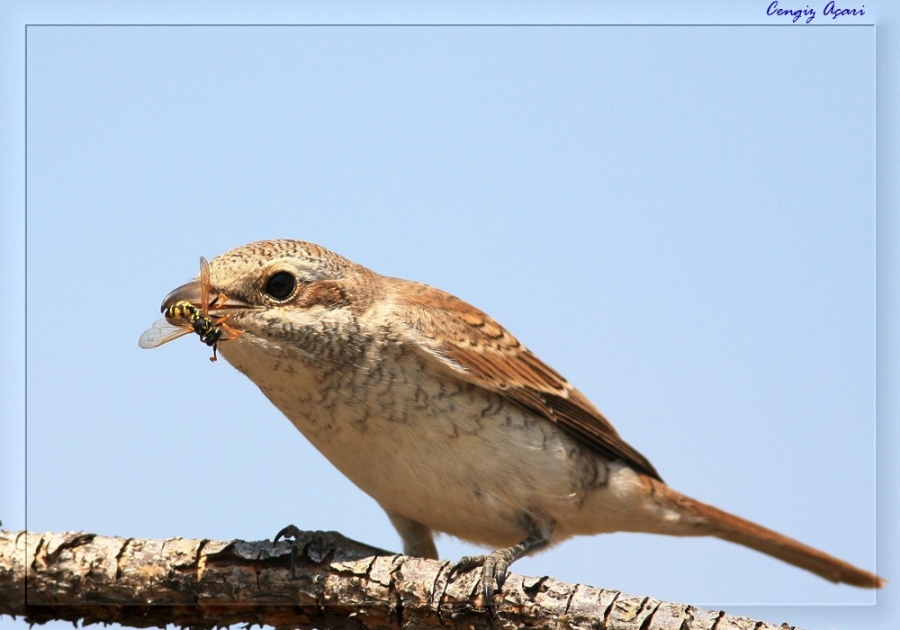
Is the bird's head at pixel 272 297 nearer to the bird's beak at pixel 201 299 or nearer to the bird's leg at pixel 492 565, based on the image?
the bird's beak at pixel 201 299

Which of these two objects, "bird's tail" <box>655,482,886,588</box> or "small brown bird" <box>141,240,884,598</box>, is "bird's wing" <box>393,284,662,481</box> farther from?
"bird's tail" <box>655,482,886,588</box>

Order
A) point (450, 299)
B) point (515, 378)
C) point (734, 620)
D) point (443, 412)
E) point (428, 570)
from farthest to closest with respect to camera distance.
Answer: point (450, 299) → point (515, 378) → point (443, 412) → point (428, 570) → point (734, 620)

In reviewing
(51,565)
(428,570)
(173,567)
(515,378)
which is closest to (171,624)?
(173,567)

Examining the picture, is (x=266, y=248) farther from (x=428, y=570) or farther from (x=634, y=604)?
(x=634, y=604)

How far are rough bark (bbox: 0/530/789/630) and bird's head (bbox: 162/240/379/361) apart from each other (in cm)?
77

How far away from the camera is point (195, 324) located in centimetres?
356

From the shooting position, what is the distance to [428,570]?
355cm

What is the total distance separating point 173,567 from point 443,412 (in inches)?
44.7

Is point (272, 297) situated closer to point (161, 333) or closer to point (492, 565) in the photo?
point (161, 333)

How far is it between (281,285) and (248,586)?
111 centimetres

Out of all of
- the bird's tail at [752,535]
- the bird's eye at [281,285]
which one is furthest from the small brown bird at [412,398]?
the bird's tail at [752,535]

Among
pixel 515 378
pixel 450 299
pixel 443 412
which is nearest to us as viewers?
pixel 443 412

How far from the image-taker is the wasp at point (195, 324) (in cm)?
357

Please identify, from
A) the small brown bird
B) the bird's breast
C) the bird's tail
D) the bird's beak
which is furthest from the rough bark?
the bird's tail
